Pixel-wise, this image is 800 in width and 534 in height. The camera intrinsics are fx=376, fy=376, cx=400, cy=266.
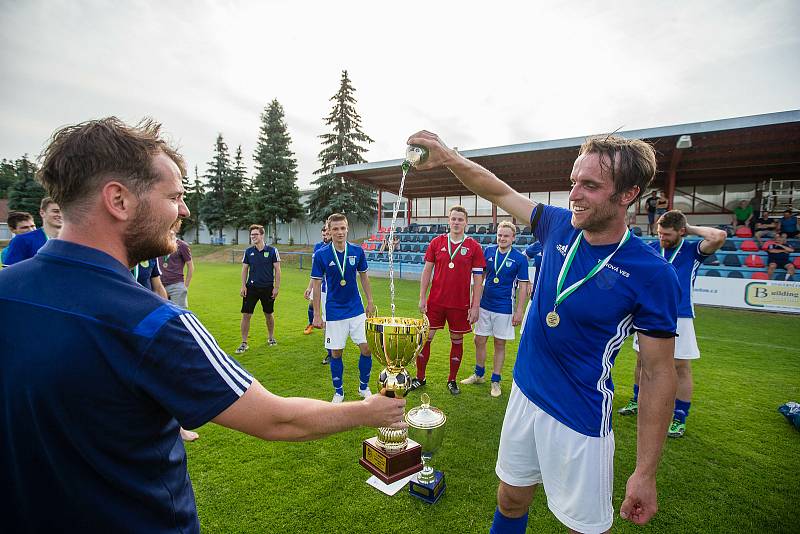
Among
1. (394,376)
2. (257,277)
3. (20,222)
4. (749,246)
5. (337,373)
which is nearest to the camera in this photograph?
(394,376)

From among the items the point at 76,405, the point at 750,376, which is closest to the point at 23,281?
the point at 76,405

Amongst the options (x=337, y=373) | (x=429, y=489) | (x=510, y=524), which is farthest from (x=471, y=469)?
(x=337, y=373)

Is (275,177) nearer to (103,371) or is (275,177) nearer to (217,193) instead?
(217,193)

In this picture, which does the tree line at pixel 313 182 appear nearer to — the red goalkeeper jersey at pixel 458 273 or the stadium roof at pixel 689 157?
the stadium roof at pixel 689 157

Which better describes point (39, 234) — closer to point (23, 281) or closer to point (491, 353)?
point (23, 281)

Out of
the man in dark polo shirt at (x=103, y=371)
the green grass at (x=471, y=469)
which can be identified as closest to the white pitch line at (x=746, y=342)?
the green grass at (x=471, y=469)

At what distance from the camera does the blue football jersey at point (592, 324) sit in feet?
5.74

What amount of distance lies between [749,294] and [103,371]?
1486 centimetres

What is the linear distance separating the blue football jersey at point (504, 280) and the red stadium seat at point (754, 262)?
12.5 metres

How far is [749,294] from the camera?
36.0 feet

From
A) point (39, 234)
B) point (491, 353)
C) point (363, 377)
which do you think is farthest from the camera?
point (491, 353)

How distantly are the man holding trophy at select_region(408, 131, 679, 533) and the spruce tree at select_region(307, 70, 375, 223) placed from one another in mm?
29746

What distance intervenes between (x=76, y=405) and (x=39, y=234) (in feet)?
15.3

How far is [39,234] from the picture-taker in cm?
425
